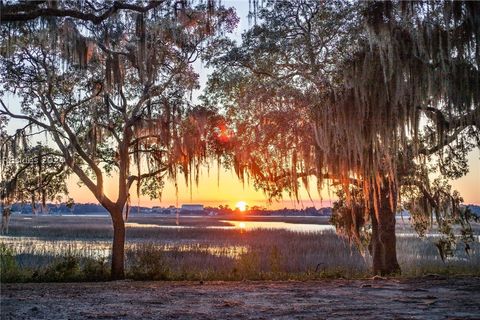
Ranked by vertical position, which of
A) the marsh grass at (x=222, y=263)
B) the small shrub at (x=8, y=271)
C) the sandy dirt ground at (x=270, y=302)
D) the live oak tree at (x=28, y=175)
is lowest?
the marsh grass at (x=222, y=263)

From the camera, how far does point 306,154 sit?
47.3 feet

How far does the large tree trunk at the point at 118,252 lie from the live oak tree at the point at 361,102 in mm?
4390

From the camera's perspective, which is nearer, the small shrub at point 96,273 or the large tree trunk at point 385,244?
the large tree trunk at point 385,244

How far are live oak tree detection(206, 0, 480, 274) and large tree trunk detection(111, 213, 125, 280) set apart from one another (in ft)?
14.4

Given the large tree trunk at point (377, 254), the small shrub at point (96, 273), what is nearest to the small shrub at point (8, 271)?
the small shrub at point (96, 273)

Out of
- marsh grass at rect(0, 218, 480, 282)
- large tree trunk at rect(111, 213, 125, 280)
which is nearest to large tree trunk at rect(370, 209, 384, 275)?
marsh grass at rect(0, 218, 480, 282)

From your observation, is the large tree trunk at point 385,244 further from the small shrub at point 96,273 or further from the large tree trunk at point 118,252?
the small shrub at point 96,273

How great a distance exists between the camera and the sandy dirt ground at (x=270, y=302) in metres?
6.96

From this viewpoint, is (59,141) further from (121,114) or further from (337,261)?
(337,261)

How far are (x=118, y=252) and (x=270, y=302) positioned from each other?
9.81 metres

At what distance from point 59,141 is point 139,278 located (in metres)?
5.05

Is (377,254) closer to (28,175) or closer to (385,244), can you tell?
(385,244)

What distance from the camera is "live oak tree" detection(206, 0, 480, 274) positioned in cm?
1004

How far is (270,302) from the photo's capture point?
8.23 meters
